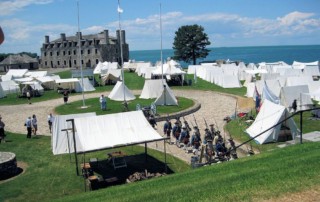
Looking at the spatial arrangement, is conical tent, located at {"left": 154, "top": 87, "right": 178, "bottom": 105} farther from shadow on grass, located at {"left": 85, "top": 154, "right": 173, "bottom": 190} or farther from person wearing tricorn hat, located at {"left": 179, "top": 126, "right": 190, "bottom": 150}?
shadow on grass, located at {"left": 85, "top": 154, "right": 173, "bottom": 190}

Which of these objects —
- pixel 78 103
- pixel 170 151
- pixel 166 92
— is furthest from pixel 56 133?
pixel 78 103

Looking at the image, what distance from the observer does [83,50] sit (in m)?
92.6

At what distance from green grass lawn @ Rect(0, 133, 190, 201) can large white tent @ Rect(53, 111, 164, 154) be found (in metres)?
1.02

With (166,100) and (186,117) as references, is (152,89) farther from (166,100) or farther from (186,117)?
(186,117)

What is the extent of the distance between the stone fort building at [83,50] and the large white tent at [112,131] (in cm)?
7563

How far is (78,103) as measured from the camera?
105ft

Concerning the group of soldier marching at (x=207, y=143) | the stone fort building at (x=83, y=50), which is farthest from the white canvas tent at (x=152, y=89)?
the stone fort building at (x=83, y=50)

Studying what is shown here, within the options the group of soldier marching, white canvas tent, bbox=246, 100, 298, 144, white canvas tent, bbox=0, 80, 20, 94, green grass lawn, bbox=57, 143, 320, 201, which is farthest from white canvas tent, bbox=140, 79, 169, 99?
green grass lawn, bbox=57, 143, 320, 201

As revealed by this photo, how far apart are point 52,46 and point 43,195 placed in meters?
90.2

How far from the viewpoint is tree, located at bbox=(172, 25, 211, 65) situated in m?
82.6

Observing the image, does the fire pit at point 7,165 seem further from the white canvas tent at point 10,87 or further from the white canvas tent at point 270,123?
the white canvas tent at point 10,87

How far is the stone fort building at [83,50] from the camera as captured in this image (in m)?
90.7

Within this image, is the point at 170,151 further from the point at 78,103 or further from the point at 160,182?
the point at 78,103

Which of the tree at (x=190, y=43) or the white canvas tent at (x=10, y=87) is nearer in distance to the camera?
the white canvas tent at (x=10, y=87)
